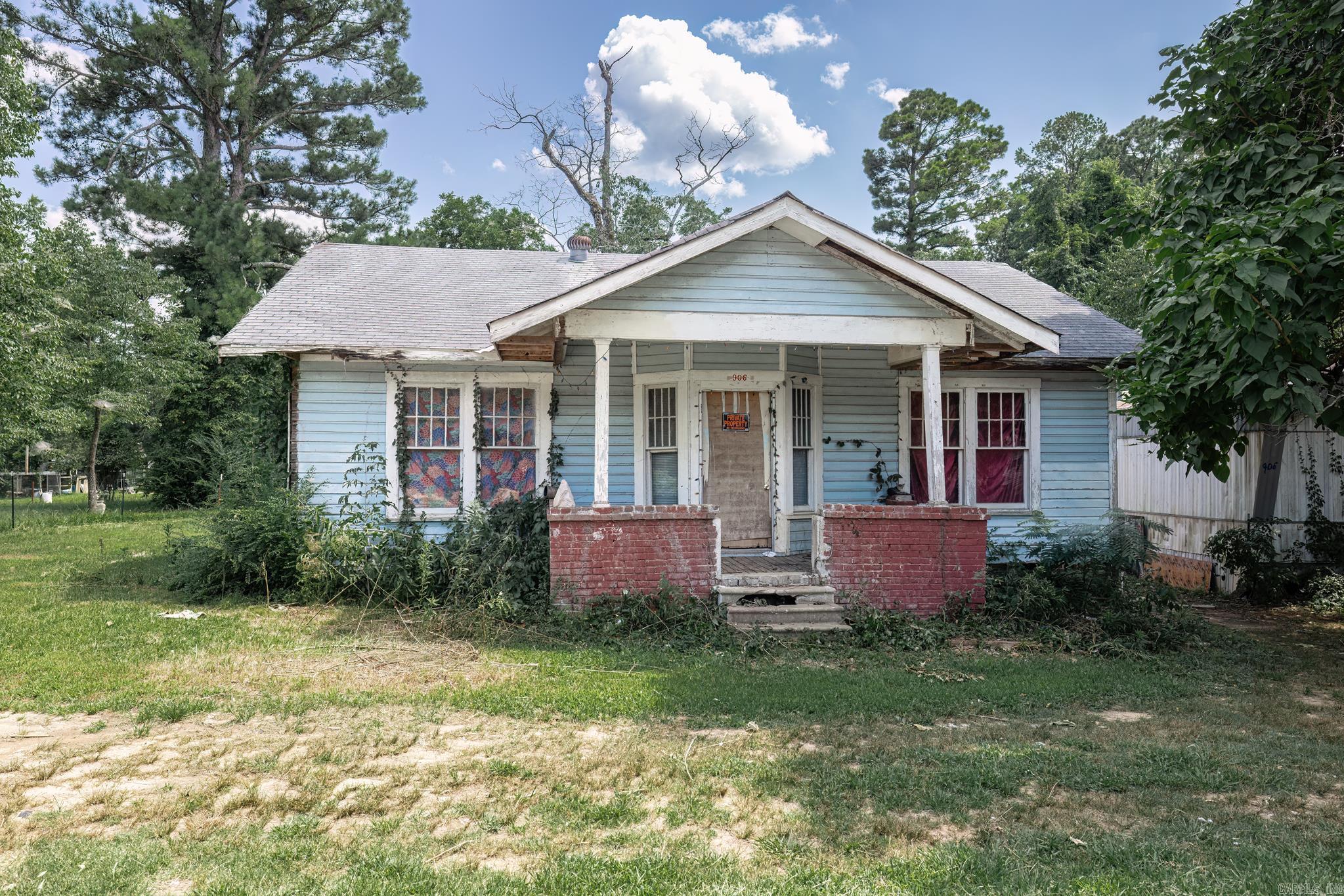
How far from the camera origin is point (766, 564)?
918 centimetres

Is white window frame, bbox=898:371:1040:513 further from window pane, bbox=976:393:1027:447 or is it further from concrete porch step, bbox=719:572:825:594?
concrete porch step, bbox=719:572:825:594

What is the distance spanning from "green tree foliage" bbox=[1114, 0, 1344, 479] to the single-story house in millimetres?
1957

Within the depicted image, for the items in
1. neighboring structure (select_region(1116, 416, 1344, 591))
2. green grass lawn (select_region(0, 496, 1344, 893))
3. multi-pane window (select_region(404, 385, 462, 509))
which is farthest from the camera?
neighboring structure (select_region(1116, 416, 1344, 591))

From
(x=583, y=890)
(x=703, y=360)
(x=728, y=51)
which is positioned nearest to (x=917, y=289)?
(x=703, y=360)

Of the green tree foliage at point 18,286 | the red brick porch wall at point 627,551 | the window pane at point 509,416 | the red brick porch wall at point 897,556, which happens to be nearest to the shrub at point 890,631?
the red brick porch wall at point 897,556

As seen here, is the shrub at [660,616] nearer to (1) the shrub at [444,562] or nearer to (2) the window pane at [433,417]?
(1) the shrub at [444,562]

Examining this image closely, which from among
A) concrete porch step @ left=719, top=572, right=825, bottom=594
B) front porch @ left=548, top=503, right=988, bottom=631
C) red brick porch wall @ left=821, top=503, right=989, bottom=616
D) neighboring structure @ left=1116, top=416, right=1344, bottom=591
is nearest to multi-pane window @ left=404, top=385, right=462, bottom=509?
front porch @ left=548, top=503, right=988, bottom=631

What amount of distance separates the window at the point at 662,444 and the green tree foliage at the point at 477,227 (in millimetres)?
20573

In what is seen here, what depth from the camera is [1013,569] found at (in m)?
9.59

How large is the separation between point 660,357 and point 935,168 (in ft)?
91.8

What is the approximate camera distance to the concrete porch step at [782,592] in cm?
821

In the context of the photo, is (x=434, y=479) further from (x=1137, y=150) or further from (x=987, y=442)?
(x=1137, y=150)

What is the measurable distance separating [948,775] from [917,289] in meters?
5.72

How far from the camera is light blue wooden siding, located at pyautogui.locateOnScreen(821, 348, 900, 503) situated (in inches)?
415
